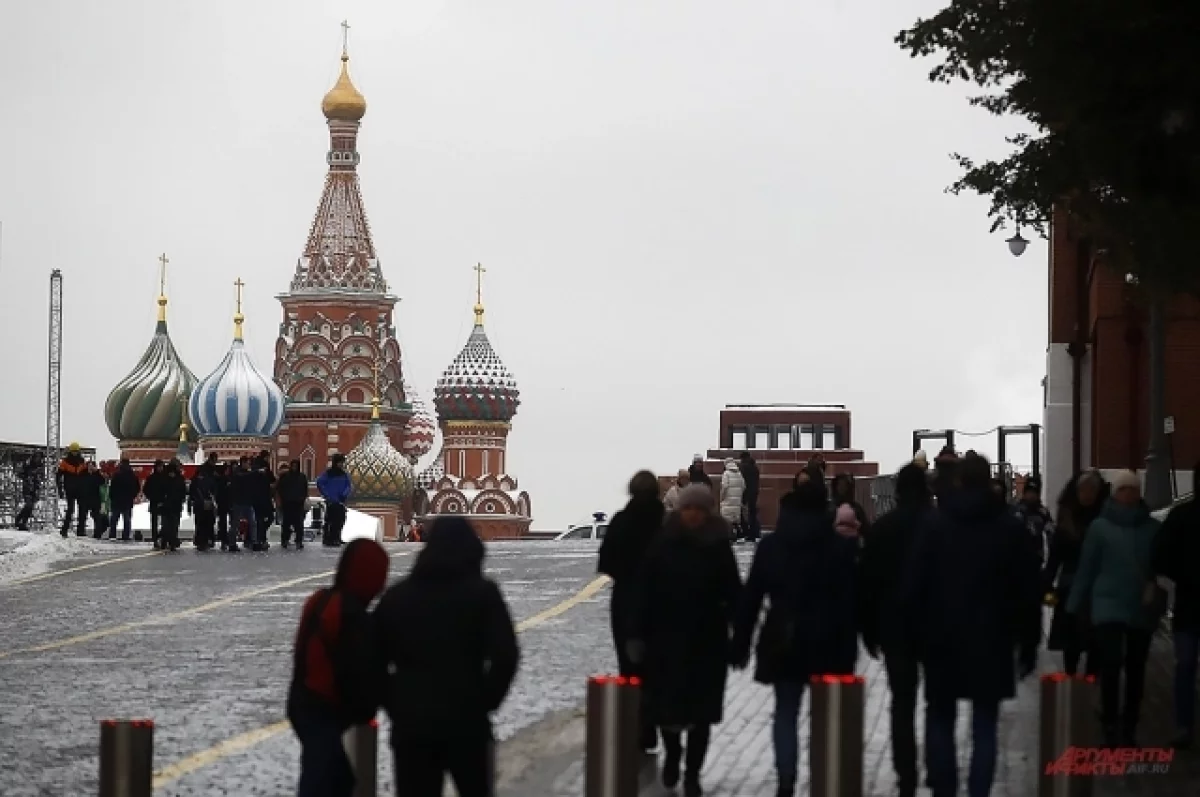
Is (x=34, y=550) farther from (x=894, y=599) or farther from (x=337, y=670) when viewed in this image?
(x=337, y=670)

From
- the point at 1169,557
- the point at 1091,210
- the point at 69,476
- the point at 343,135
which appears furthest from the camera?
the point at 343,135

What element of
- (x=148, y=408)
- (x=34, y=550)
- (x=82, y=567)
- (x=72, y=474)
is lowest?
(x=82, y=567)

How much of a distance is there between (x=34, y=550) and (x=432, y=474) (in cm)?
14601

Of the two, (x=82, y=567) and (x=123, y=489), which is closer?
(x=82, y=567)

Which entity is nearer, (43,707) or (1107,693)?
(1107,693)

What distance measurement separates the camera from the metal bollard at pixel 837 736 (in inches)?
486

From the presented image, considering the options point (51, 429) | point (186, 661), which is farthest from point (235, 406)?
point (186, 661)

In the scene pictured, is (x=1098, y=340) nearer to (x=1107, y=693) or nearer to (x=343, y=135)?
(x=1107, y=693)

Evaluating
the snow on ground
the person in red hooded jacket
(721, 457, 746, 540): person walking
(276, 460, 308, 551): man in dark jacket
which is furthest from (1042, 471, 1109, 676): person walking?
(721, 457, 746, 540): person walking

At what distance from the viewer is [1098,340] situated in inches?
2009

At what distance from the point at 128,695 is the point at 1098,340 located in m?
32.6

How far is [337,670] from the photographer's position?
1093cm

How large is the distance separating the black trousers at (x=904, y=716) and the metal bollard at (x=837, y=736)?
158 centimetres

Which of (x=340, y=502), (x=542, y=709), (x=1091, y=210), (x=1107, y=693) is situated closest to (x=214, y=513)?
(x=340, y=502)
